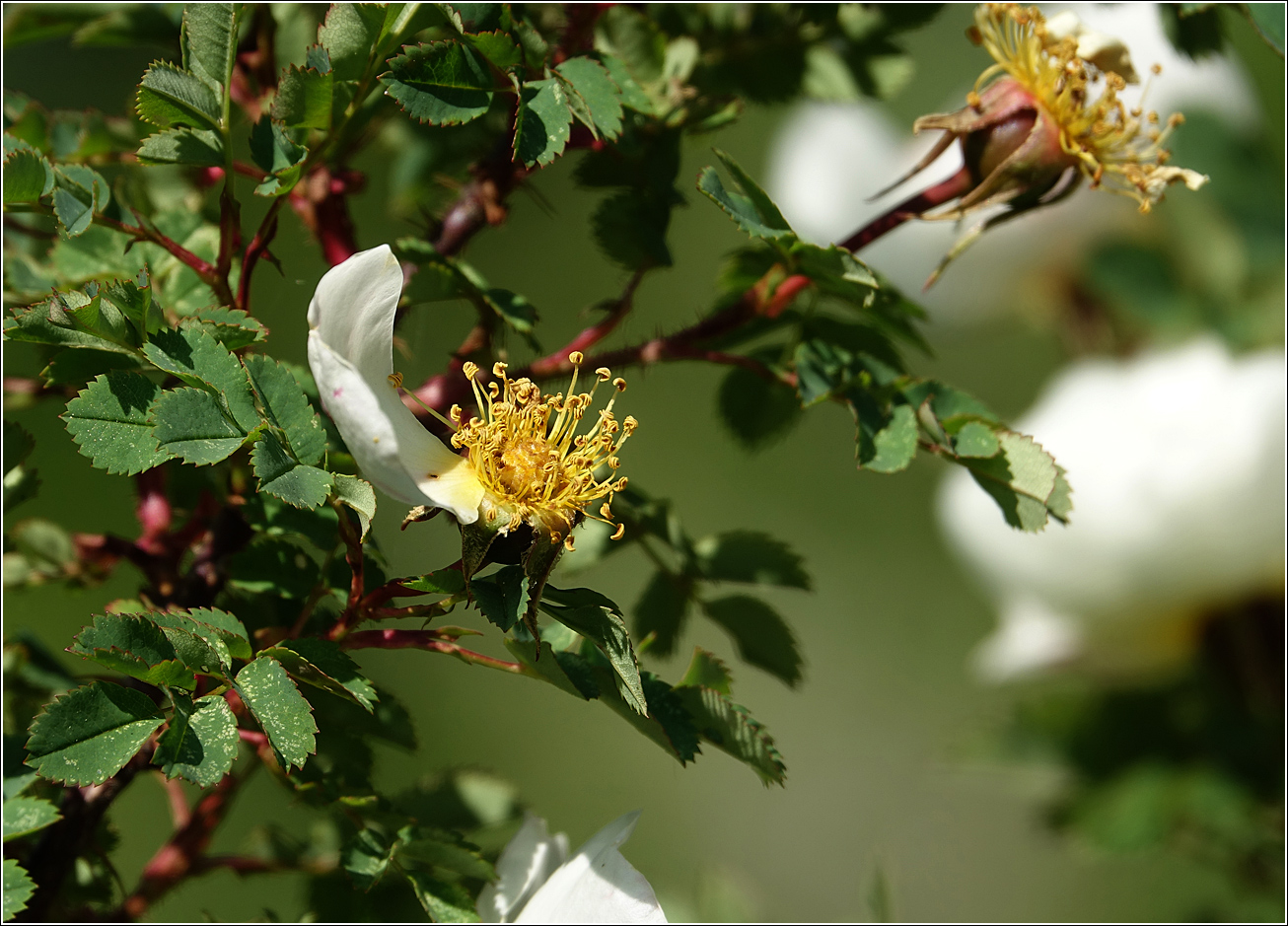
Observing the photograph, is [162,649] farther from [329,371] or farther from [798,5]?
[798,5]

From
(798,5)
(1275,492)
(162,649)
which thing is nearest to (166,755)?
(162,649)

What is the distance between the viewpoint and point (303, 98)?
358 mm

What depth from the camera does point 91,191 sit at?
1.22ft

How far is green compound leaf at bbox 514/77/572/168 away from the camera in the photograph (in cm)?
36

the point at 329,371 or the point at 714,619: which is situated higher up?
the point at 329,371

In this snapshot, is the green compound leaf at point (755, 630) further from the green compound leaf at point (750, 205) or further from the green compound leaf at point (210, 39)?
the green compound leaf at point (210, 39)

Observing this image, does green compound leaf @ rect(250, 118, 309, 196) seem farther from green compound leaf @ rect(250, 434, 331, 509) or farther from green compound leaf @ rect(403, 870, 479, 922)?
green compound leaf @ rect(403, 870, 479, 922)

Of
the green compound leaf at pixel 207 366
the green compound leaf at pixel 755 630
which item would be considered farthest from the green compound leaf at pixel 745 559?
the green compound leaf at pixel 207 366

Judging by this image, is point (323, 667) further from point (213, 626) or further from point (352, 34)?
point (352, 34)

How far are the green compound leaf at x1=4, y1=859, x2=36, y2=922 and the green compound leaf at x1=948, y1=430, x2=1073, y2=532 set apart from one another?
0.34m

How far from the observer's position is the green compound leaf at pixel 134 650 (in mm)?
315

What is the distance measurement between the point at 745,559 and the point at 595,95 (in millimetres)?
213

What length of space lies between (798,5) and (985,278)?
1.47 feet

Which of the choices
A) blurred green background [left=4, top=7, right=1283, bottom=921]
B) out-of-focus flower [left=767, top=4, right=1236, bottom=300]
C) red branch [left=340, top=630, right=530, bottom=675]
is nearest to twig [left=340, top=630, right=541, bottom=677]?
red branch [left=340, top=630, right=530, bottom=675]
